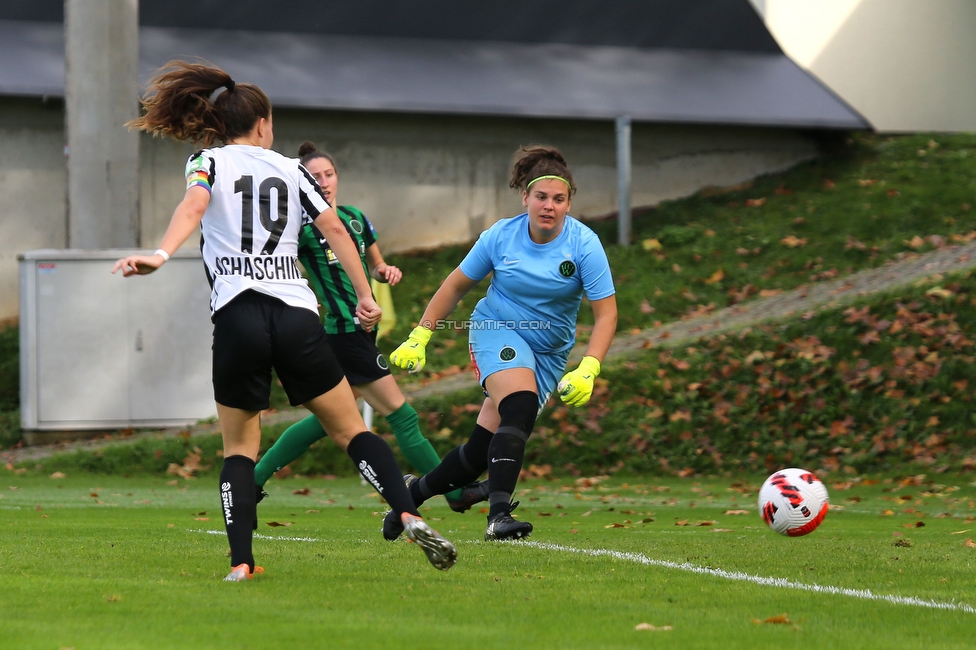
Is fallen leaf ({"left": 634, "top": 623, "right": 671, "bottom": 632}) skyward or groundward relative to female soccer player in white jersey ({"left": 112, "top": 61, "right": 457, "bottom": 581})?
groundward

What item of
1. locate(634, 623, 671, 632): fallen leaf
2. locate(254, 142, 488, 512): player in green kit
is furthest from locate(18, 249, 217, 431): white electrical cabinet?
locate(634, 623, 671, 632): fallen leaf

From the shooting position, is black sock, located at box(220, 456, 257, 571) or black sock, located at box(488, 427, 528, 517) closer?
black sock, located at box(220, 456, 257, 571)

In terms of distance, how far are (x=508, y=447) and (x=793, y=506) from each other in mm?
1536

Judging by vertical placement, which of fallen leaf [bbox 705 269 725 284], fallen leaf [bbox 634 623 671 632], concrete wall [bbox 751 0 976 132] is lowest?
fallen leaf [bbox 634 623 671 632]

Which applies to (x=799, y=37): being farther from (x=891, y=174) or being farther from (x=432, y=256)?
(x=432, y=256)

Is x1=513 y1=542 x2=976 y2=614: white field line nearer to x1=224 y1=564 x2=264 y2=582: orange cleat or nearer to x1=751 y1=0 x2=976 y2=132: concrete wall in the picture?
x1=224 y1=564 x2=264 y2=582: orange cleat

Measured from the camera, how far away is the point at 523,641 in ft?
12.7

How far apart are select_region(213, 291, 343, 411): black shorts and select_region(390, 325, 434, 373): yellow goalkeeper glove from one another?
4.49 feet

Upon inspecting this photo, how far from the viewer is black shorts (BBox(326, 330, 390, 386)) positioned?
7.82m

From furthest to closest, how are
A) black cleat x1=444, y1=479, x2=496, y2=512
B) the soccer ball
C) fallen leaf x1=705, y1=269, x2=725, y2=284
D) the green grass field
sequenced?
fallen leaf x1=705, y1=269, x2=725, y2=284 → black cleat x1=444, y1=479, x2=496, y2=512 → the soccer ball → the green grass field

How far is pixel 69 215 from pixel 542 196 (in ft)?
35.8

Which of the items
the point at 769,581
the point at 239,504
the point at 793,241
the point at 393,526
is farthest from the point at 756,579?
the point at 793,241

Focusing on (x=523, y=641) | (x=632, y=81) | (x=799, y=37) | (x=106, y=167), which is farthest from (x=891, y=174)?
(x=523, y=641)

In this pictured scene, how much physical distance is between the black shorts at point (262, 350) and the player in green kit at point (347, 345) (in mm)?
2625
